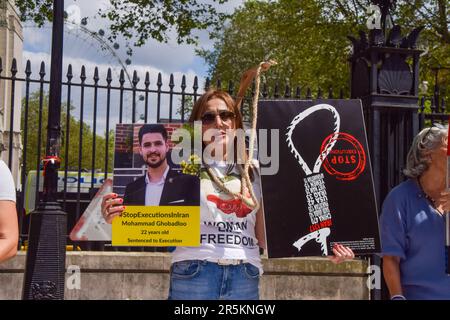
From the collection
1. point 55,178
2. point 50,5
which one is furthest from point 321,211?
point 50,5

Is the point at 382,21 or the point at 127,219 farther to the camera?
the point at 382,21

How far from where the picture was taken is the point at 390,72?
6.99 metres

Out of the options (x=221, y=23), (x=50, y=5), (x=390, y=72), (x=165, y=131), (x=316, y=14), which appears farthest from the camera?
(x=316, y=14)

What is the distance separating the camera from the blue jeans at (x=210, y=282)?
306 centimetres

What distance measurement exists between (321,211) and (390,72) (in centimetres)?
405

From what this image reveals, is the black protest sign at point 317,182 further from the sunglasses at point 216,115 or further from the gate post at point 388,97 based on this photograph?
the gate post at point 388,97

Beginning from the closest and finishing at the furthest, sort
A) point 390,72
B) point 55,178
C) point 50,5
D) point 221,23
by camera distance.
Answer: point 55,178, point 390,72, point 50,5, point 221,23

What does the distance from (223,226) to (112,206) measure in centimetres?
56

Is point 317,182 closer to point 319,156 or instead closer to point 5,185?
point 319,156

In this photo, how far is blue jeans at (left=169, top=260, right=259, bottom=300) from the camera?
10.0 feet

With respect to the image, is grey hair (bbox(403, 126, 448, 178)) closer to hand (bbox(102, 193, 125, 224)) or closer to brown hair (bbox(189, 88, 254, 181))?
brown hair (bbox(189, 88, 254, 181))

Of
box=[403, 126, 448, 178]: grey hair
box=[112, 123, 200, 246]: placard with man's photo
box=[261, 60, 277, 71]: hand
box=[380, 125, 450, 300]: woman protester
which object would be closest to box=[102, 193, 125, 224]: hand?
box=[112, 123, 200, 246]: placard with man's photo

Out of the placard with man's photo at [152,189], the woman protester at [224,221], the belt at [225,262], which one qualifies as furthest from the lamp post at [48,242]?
the belt at [225,262]
